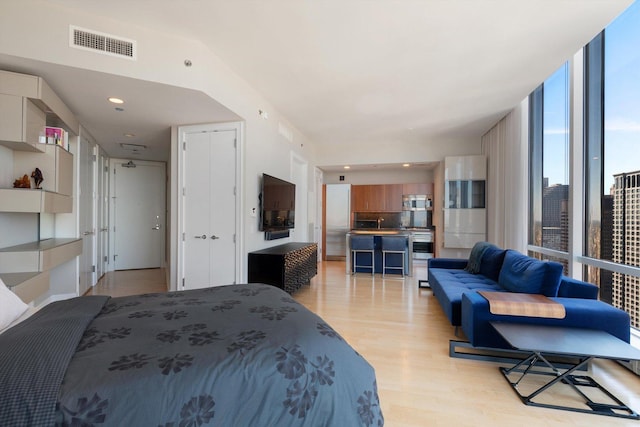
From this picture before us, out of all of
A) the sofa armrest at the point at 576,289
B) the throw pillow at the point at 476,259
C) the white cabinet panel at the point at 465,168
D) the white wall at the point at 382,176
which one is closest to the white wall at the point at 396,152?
the white cabinet panel at the point at 465,168

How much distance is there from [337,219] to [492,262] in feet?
15.0

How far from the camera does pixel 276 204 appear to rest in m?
4.62

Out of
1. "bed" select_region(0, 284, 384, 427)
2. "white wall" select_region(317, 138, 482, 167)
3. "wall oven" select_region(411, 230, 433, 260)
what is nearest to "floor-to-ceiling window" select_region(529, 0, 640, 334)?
"white wall" select_region(317, 138, 482, 167)

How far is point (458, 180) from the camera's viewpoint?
5.97m

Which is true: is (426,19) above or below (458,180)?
above

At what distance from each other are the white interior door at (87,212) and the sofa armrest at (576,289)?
17.9 feet

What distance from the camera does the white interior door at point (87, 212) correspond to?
4022 mm

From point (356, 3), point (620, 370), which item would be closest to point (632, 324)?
Result: point (620, 370)

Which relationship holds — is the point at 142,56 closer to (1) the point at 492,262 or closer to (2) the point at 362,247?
(1) the point at 492,262

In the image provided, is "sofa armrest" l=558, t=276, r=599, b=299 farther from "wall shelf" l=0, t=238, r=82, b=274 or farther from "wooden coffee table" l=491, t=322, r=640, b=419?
"wall shelf" l=0, t=238, r=82, b=274

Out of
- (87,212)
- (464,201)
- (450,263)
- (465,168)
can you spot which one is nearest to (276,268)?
(450,263)

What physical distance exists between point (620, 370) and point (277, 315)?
9.09 feet

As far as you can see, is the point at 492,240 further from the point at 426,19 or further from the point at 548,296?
the point at 426,19

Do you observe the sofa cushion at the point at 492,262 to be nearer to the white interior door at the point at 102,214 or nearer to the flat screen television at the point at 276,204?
the flat screen television at the point at 276,204
